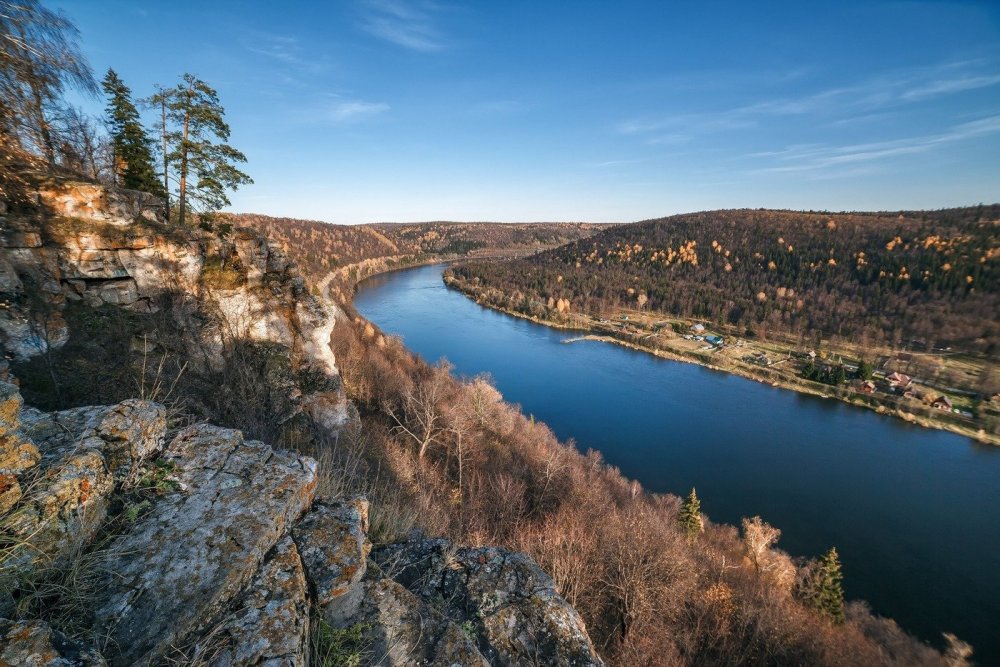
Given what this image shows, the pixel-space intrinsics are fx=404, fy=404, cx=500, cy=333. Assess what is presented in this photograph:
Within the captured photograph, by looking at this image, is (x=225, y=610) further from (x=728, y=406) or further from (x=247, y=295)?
(x=728, y=406)

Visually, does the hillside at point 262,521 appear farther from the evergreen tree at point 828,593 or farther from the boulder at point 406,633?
the evergreen tree at point 828,593

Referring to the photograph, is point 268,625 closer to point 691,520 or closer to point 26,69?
point 26,69

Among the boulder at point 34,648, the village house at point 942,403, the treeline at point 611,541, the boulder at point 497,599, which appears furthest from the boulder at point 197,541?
the village house at point 942,403

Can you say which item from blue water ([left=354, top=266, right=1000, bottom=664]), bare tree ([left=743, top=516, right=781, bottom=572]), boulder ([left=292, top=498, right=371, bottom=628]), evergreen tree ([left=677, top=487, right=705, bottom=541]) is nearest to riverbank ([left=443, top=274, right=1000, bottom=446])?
blue water ([left=354, top=266, right=1000, bottom=664])

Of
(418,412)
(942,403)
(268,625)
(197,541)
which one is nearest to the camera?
(268,625)

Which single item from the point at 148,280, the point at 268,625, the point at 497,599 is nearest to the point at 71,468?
the point at 268,625

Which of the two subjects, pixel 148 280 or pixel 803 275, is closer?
pixel 148 280

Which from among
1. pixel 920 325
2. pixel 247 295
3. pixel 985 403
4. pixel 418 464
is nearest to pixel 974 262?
pixel 920 325
